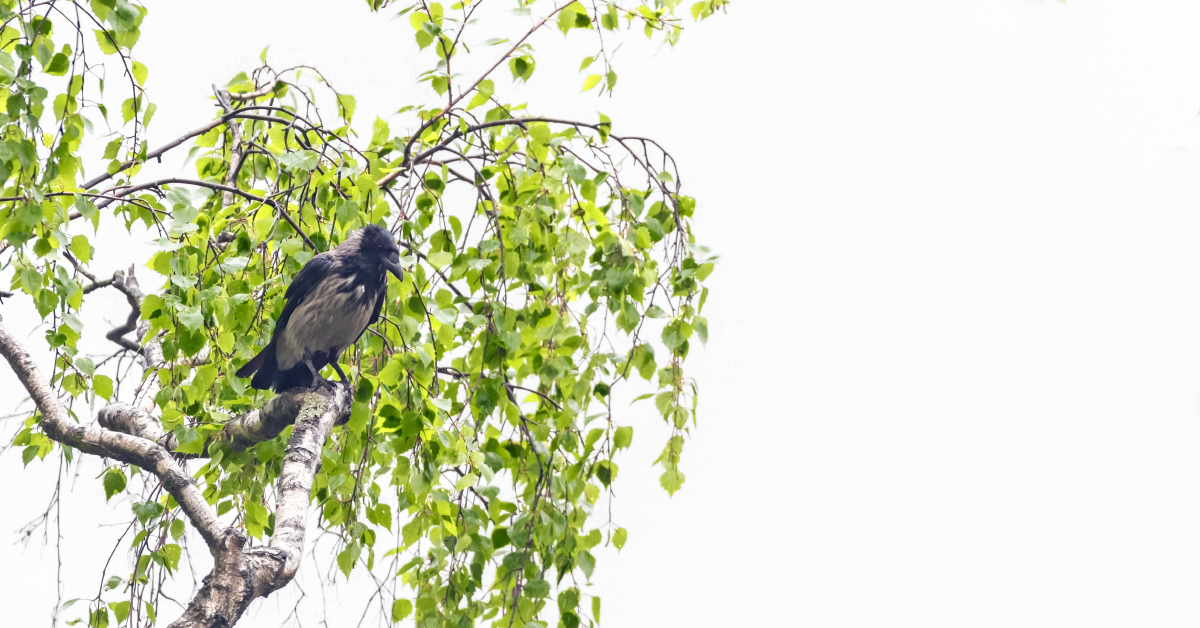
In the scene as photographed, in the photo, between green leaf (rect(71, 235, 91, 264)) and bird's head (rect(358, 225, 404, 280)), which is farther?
bird's head (rect(358, 225, 404, 280))

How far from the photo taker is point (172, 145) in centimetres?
216

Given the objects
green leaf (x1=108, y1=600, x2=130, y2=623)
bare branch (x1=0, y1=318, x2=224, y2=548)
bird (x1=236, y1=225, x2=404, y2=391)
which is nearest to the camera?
bare branch (x1=0, y1=318, x2=224, y2=548)

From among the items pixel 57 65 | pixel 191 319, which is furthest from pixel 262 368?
pixel 57 65

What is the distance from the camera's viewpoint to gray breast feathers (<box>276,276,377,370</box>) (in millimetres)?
2268

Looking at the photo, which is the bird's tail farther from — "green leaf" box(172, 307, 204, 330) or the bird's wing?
"green leaf" box(172, 307, 204, 330)

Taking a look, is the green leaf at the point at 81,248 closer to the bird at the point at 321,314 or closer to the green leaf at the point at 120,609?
the bird at the point at 321,314

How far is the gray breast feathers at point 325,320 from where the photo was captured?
7.44ft

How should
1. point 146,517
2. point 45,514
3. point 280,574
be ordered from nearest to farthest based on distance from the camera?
point 280,574
point 146,517
point 45,514

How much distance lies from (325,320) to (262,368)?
18 centimetres

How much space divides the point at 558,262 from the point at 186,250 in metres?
0.69

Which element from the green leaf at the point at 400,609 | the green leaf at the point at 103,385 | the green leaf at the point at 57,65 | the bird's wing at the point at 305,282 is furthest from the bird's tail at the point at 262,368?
the green leaf at the point at 57,65

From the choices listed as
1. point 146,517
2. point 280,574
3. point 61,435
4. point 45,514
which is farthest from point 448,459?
point 45,514

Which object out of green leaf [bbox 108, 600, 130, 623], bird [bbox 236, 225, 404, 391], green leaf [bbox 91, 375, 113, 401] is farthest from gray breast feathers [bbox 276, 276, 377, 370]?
green leaf [bbox 108, 600, 130, 623]

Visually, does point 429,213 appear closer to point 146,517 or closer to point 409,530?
point 409,530
